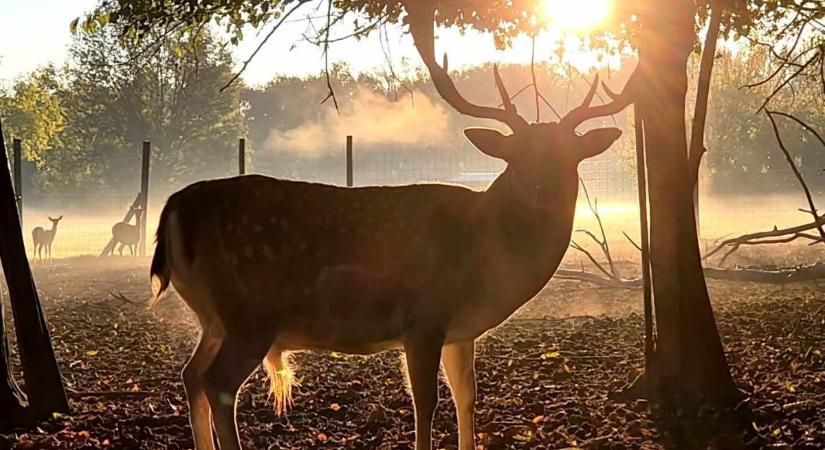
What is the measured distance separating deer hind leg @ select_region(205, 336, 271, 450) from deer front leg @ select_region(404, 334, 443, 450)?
66 centimetres

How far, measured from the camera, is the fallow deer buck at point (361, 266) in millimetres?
4344

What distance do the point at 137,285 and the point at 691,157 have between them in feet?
32.3

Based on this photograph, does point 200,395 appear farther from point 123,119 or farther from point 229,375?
point 123,119

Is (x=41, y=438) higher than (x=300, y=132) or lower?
lower

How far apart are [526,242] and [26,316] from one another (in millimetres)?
2819

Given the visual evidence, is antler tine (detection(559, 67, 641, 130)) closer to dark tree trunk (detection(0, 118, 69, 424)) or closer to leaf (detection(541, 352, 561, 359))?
leaf (detection(541, 352, 561, 359))

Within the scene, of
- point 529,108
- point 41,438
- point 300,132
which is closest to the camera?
point 41,438

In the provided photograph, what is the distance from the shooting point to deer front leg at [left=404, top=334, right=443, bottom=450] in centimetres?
434

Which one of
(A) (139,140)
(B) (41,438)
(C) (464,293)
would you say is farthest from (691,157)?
(A) (139,140)

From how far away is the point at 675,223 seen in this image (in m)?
5.37

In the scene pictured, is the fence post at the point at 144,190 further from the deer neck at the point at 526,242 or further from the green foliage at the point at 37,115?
the green foliage at the point at 37,115

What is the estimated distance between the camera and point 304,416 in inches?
215

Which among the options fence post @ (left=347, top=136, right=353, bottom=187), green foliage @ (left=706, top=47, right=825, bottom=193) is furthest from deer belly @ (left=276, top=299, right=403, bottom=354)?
green foliage @ (left=706, top=47, right=825, bottom=193)

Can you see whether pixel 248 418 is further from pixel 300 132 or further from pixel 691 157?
pixel 300 132
